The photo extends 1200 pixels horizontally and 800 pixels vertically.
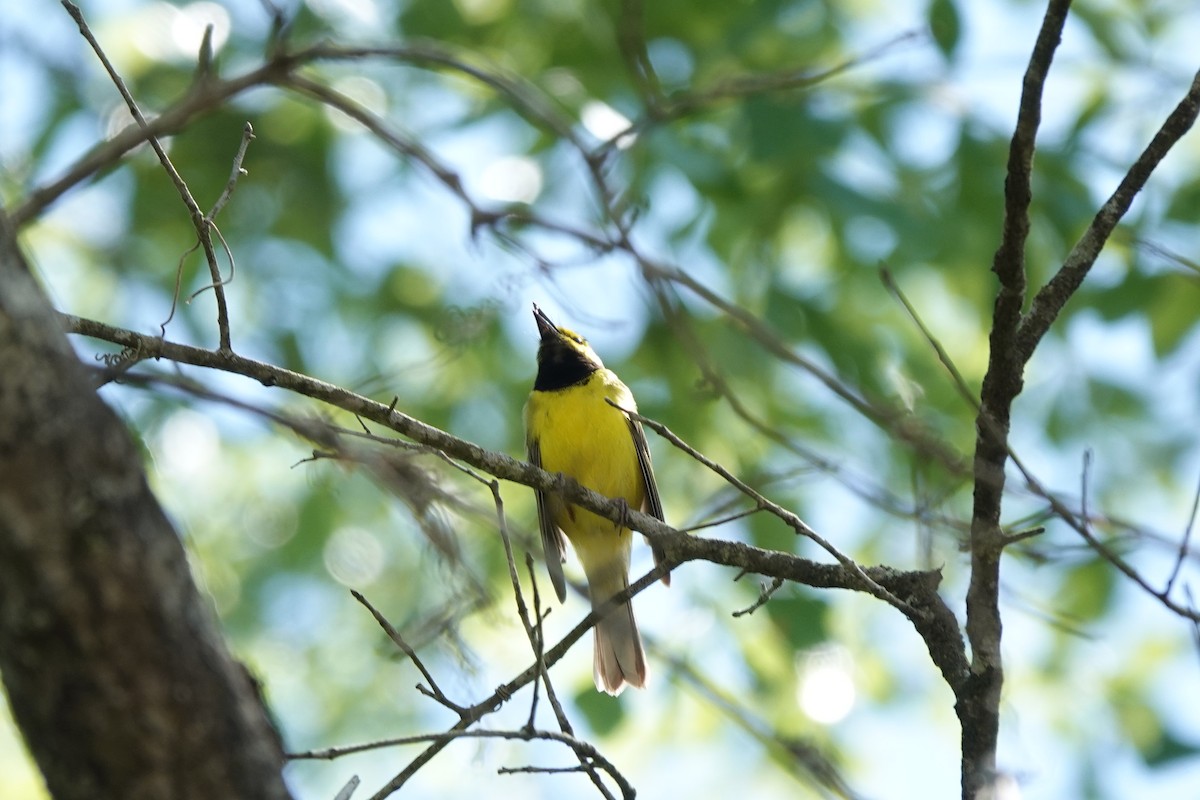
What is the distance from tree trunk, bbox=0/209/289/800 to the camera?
5.34ft

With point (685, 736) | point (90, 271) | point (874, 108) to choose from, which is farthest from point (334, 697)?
point (874, 108)

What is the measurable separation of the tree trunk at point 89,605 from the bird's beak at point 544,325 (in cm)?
572

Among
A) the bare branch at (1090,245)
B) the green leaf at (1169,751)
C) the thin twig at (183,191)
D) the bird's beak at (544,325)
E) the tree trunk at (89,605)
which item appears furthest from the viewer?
the bird's beak at (544,325)

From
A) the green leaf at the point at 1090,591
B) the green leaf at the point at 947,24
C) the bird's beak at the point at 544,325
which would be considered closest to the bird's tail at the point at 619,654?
the bird's beak at the point at 544,325

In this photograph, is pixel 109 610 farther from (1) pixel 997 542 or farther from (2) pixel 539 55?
(2) pixel 539 55

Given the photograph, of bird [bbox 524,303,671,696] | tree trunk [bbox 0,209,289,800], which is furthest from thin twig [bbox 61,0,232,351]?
bird [bbox 524,303,671,696]

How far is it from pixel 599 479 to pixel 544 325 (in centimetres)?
138

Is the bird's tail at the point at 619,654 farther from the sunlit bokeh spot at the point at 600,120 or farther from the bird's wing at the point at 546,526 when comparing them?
the sunlit bokeh spot at the point at 600,120

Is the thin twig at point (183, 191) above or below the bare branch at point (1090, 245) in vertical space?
below

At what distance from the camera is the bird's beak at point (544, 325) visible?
24.4 feet

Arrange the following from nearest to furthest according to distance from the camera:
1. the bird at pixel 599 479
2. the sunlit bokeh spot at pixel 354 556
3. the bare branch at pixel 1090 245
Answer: the bare branch at pixel 1090 245 < the bird at pixel 599 479 < the sunlit bokeh spot at pixel 354 556

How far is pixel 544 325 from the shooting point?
24.5 feet

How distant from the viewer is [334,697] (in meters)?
9.73

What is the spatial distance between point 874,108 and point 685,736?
4302mm
